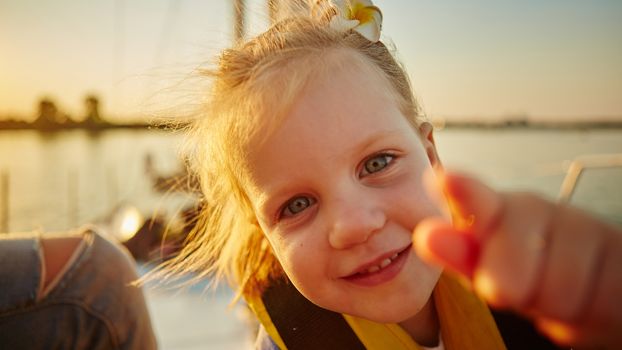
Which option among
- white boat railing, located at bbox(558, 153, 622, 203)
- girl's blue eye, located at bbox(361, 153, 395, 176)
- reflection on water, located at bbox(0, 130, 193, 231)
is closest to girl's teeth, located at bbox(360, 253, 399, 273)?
girl's blue eye, located at bbox(361, 153, 395, 176)

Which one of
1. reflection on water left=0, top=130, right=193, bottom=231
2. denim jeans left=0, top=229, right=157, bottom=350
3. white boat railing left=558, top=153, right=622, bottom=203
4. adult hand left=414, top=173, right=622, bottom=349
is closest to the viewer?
adult hand left=414, top=173, right=622, bottom=349

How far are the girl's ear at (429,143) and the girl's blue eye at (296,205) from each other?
0.34 meters

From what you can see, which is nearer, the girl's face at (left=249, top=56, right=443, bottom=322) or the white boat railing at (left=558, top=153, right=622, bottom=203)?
the girl's face at (left=249, top=56, right=443, bottom=322)

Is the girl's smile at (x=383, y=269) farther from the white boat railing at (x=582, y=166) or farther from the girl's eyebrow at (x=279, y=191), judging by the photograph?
the white boat railing at (x=582, y=166)

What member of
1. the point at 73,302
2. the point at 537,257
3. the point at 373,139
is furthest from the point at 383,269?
the point at 73,302

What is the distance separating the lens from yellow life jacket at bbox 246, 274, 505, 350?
1104 mm

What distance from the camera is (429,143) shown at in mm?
1172

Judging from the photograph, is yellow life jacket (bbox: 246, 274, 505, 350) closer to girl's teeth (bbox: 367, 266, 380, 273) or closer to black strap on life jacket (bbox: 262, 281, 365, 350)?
black strap on life jacket (bbox: 262, 281, 365, 350)

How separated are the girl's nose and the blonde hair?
0.22 m

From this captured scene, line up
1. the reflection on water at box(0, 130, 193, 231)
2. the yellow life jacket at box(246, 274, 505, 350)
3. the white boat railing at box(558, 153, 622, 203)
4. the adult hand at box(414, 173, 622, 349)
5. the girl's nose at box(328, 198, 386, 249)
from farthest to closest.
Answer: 1. the reflection on water at box(0, 130, 193, 231)
2. the white boat railing at box(558, 153, 622, 203)
3. the yellow life jacket at box(246, 274, 505, 350)
4. the girl's nose at box(328, 198, 386, 249)
5. the adult hand at box(414, 173, 622, 349)

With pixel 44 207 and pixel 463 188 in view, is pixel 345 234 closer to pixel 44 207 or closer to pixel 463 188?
pixel 463 188

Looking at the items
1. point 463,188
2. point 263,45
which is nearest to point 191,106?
point 263,45

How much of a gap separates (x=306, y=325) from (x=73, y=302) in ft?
1.78

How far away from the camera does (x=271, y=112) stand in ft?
3.17
